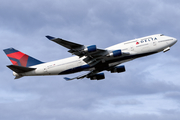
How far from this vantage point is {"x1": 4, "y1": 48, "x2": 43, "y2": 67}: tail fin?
162 ft

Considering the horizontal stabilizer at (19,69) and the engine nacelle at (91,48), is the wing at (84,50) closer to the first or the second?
the engine nacelle at (91,48)

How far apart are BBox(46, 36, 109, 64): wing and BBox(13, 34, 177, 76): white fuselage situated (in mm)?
1659

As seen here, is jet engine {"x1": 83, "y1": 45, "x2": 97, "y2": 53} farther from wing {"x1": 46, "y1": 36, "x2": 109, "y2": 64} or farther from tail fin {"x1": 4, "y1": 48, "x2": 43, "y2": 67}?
tail fin {"x1": 4, "y1": 48, "x2": 43, "y2": 67}

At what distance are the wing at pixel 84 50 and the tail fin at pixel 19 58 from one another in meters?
10.9

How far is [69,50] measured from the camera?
40625 mm

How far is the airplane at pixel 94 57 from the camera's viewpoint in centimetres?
4238

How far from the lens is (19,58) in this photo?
50.5m

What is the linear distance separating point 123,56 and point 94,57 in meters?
4.97

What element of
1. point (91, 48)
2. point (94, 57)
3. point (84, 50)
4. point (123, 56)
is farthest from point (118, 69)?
point (84, 50)

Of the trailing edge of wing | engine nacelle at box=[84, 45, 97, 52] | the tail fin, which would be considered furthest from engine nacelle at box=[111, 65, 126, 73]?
the tail fin

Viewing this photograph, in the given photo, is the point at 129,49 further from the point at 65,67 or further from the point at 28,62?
the point at 28,62

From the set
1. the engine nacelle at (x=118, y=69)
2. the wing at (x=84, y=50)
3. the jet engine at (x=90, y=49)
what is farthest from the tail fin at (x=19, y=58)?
the engine nacelle at (x=118, y=69)

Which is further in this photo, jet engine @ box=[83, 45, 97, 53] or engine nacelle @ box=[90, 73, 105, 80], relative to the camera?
engine nacelle @ box=[90, 73, 105, 80]

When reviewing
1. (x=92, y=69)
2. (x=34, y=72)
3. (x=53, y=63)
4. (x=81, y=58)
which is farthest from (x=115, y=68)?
(x=34, y=72)
